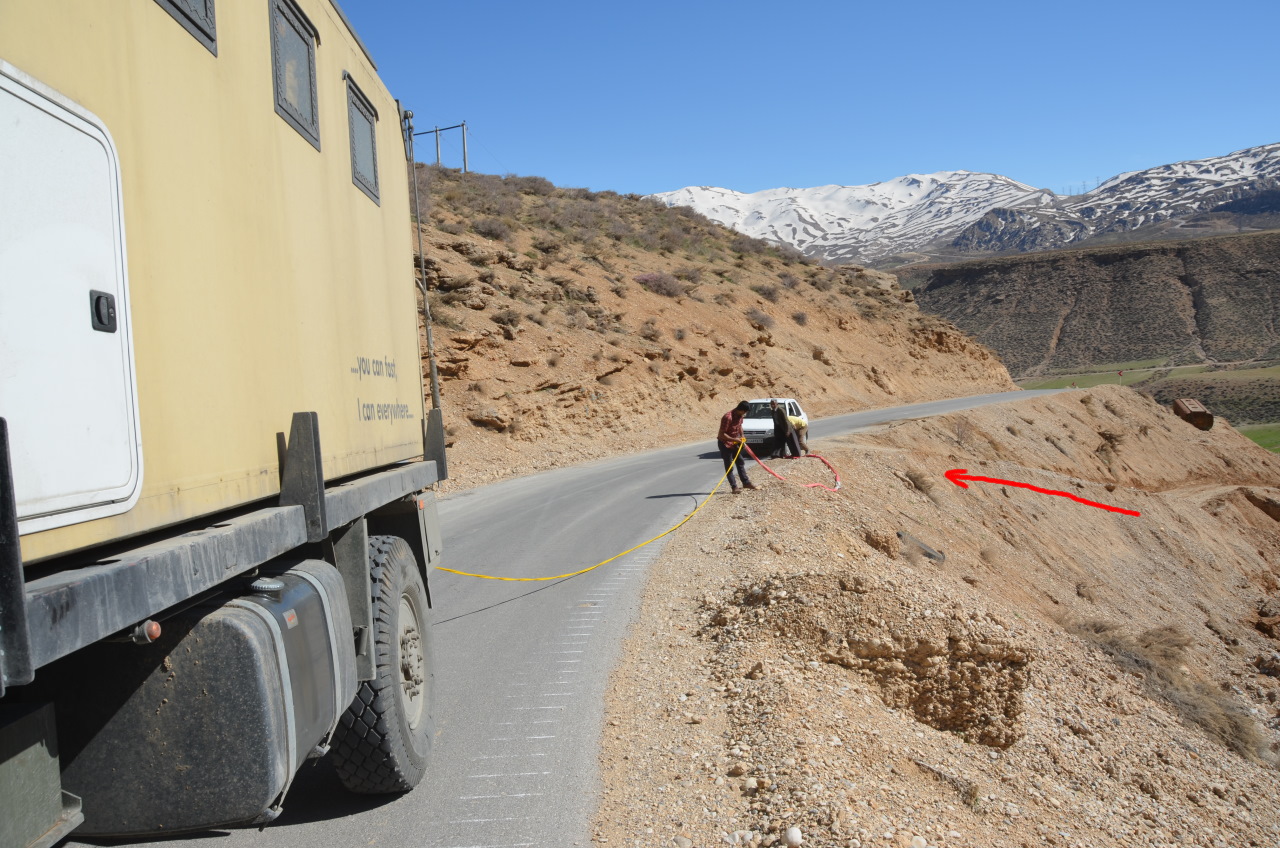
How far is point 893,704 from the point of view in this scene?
6.62 meters

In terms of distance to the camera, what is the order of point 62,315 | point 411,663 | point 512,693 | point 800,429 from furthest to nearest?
point 800,429 < point 512,693 < point 411,663 < point 62,315

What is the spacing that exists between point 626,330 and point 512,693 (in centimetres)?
2689

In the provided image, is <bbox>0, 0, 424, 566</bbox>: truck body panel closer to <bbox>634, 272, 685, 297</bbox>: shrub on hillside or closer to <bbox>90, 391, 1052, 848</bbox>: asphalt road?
<bbox>90, 391, 1052, 848</bbox>: asphalt road

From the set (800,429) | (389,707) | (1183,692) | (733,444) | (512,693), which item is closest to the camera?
(389,707)

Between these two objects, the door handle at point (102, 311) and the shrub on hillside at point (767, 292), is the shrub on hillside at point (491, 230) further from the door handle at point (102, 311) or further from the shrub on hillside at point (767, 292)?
the door handle at point (102, 311)

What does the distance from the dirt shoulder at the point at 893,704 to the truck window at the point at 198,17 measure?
12.7ft

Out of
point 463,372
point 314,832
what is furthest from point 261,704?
point 463,372

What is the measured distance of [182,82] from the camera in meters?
3.00

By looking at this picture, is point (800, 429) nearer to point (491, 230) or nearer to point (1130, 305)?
point (491, 230)

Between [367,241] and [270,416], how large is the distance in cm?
209

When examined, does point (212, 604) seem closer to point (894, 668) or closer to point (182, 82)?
point (182, 82)

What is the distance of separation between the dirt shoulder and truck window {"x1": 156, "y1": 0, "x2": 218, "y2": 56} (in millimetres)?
3884

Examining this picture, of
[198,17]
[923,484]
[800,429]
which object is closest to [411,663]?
[198,17]

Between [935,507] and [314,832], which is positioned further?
[935,507]
